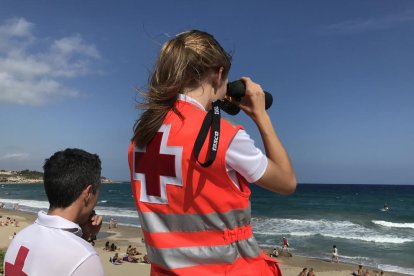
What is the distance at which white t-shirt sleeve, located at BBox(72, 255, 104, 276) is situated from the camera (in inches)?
73.0

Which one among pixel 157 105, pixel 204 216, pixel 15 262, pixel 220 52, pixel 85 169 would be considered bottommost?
pixel 15 262

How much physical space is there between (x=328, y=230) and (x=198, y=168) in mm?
38883

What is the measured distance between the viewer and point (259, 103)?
1.79m

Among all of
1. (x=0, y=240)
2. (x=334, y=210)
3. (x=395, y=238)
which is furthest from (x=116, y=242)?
(x=334, y=210)

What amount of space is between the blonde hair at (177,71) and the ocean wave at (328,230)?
3338cm

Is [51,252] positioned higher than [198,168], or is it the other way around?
[198,168]

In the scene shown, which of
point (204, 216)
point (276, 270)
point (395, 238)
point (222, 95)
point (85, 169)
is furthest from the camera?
point (395, 238)

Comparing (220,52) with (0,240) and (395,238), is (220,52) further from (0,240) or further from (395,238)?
(395,238)

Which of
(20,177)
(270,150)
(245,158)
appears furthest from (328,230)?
(20,177)

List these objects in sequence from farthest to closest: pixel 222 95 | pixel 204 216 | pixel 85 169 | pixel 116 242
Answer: pixel 116 242 → pixel 85 169 → pixel 222 95 → pixel 204 216

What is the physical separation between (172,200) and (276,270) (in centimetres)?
47

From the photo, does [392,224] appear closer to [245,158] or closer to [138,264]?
[138,264]

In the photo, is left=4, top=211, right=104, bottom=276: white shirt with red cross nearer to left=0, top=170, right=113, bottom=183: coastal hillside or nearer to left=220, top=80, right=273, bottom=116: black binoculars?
left=220, top=80, right=273, bottom=116: black binoculars

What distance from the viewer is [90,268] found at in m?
1.88
